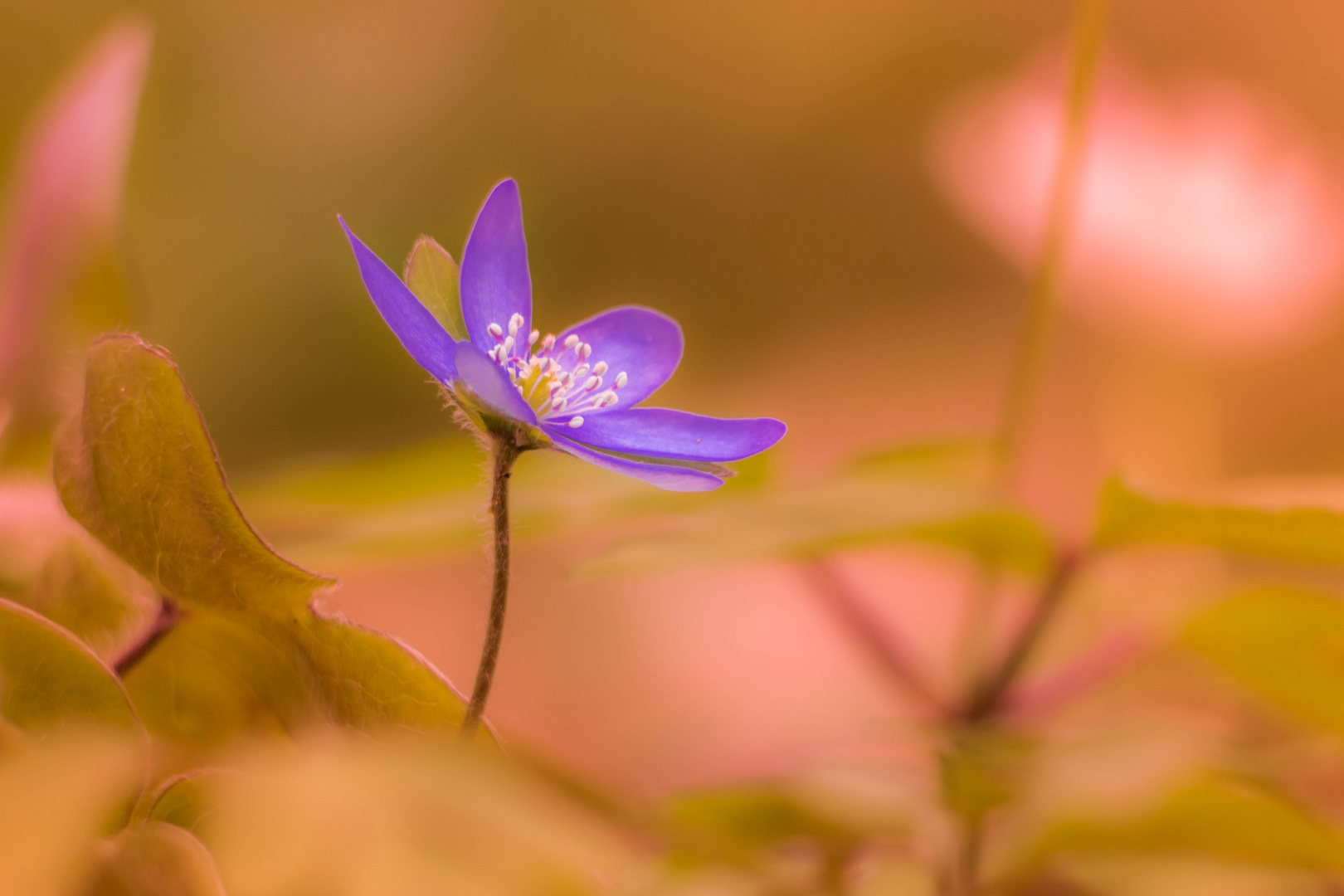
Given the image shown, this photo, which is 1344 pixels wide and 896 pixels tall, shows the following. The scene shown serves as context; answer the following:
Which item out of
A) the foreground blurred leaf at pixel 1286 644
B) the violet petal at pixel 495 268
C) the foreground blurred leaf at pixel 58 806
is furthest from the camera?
the foreground blurred leaf at pixel 1286 644

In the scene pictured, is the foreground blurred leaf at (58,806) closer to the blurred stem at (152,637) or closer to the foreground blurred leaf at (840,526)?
the blurred stem at (152,637)

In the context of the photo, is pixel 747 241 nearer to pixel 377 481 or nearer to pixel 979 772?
pixel 377 481

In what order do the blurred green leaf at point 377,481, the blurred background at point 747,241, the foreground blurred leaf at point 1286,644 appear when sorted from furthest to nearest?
the blurred background at point 747,241 → the blurred green leaf at point 377,481 → the foreground blurred leaf at point 1286,644

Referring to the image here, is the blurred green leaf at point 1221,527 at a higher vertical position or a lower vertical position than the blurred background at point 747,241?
lower

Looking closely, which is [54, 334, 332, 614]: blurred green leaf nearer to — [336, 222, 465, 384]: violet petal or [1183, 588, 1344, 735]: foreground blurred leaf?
[336, 222, 465, 384]: violet petal

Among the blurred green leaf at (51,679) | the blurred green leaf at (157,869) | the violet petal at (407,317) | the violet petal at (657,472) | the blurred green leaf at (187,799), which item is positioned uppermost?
the violet petal at (407,317)

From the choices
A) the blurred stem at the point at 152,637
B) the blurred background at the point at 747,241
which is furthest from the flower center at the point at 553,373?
the blurred background at the point at 747,241
